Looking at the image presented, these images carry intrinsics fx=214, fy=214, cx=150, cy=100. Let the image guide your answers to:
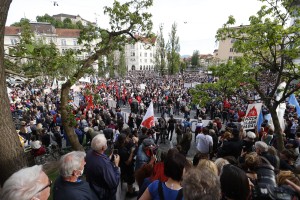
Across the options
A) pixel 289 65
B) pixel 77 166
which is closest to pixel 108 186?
pixel 77 166

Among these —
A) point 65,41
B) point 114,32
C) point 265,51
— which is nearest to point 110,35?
point 114,32

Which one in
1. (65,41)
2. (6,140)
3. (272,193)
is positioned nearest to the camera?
(272,193)

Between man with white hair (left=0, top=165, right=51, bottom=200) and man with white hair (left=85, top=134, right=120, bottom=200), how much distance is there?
1.46 m

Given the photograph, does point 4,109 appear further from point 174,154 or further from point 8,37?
point 8,37

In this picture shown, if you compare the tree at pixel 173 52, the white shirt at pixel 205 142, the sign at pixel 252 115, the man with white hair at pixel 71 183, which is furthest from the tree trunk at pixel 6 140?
the tree at pixel 173 52

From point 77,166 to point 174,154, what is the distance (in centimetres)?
122

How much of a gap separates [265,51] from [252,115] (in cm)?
262

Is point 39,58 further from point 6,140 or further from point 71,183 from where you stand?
point 71,183

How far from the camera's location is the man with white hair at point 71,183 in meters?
2.51

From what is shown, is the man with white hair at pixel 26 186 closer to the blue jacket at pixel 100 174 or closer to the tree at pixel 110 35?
the blue jacket at pixel 100 174

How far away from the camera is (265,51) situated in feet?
23.6

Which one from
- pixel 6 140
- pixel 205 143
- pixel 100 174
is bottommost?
pixel 205 143

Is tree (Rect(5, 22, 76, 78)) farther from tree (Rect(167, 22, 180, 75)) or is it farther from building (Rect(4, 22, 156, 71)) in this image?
tree (Rect(167, 22, 180, 75))

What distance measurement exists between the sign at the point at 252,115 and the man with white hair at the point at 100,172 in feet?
22.0
